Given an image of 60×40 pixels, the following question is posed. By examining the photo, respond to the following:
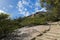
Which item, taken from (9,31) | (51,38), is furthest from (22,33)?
(51,38)

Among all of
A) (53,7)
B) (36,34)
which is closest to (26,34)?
(36,34)

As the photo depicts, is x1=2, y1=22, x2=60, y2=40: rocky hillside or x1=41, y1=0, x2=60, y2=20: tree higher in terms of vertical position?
x1=41, y1=0, x2=60, y2=20: tree

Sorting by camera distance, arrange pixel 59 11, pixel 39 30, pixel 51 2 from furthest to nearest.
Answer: pixel 51 2 → pixel 59 11 → pixel 39 30

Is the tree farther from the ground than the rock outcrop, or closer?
farther from the ground

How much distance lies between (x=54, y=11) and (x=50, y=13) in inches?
16.0

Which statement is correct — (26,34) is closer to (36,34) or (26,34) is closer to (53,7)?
(36,34)

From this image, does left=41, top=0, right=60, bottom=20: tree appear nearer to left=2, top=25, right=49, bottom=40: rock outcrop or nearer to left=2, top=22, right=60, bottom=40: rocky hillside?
left=2, top=22, right=60, bottom=40: rocky hillside

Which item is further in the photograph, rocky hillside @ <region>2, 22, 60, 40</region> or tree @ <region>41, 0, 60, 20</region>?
tree @ <region>41, 0, 60, 20</region>

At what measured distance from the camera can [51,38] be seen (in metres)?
6.76

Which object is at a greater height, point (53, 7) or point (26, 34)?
point (53, 7)

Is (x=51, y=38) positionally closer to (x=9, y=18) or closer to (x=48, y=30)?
(x=48, y=30)

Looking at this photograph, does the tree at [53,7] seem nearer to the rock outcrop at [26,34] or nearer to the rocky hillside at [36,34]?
the rocky hillside at [36,34]

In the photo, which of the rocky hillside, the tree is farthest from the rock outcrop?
the tree

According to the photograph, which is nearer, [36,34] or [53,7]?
[36,34]
